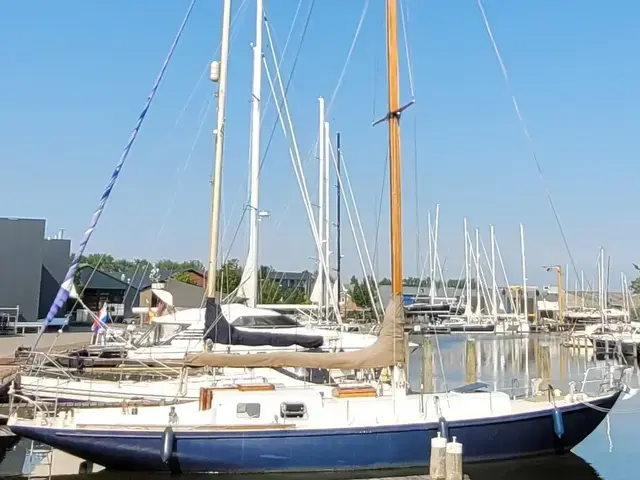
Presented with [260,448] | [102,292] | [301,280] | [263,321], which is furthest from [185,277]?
[260,448]

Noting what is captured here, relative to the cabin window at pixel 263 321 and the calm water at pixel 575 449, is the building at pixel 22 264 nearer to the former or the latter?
the calm water at pixel 575 449

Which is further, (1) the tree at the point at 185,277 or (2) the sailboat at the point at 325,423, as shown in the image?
(1) the tree at the point at 185,277

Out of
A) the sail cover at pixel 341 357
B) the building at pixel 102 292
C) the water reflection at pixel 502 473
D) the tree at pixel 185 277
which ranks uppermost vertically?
the tree at pixel 185 277

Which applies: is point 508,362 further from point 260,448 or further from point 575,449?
point 260,448

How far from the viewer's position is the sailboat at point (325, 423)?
12.6m

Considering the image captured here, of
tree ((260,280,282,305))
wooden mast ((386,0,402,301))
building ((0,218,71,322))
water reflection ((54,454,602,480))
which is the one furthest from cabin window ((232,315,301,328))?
building ((0,218,71,322))

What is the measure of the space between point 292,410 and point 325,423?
0.73 m

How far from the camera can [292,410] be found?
1304cm

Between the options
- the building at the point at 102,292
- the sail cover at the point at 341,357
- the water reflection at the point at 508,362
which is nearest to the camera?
the sail cover at the point at 341,357

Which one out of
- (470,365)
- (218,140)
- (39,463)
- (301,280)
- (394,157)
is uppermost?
(218,140)

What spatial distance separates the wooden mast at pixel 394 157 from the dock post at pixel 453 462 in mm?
3690

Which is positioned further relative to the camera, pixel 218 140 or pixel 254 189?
pixel 254 189

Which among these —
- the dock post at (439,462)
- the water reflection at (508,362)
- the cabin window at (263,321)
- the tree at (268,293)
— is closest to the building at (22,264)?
the tree at (268,293)

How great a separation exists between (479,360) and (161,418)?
32.3m
